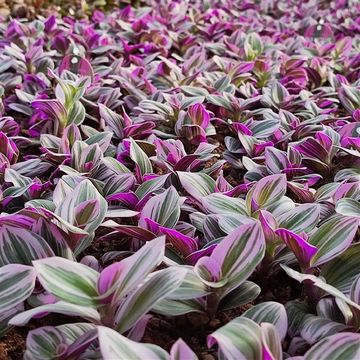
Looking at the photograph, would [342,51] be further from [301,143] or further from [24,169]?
[24,169]

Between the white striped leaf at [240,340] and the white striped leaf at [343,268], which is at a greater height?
the white striped leaf at [240,340]

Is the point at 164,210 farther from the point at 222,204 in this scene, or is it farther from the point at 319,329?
the point at 319,329

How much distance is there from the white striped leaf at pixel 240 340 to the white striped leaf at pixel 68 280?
198 millimetres

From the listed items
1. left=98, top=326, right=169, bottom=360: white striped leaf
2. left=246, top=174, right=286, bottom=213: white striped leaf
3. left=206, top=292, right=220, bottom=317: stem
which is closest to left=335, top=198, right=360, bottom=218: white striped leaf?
left=246, top=174, right=286, bottom=213: white striped leaf


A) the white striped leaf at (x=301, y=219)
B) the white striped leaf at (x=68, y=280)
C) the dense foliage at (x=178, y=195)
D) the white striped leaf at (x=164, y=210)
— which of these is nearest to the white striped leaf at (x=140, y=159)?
the dense foliage at (x=178, y=195)

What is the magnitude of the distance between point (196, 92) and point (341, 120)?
489 mm

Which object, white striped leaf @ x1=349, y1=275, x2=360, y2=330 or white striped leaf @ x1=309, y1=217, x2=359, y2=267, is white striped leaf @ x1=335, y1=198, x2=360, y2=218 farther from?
white striped leaf @ x1=349, y1=275, x2=360, y2=330

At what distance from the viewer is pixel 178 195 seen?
1.12 metres

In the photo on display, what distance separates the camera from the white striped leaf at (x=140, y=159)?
1342 mm

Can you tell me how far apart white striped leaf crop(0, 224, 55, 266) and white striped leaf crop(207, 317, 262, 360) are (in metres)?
0.38

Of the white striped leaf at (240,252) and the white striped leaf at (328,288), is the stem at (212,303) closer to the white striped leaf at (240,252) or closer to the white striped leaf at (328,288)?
the white striped leaf at (240,252)

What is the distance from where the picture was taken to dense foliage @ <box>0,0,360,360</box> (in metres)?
0.82

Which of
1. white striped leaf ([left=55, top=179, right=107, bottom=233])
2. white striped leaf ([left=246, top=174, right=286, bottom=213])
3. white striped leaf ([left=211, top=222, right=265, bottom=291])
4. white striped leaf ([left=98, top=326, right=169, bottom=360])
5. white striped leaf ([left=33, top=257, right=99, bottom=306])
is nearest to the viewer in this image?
white striped leaf ([left=98, top=326, right=169, bottom=360])

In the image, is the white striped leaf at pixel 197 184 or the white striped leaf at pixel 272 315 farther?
the white striped leaf at pixel 197 184
